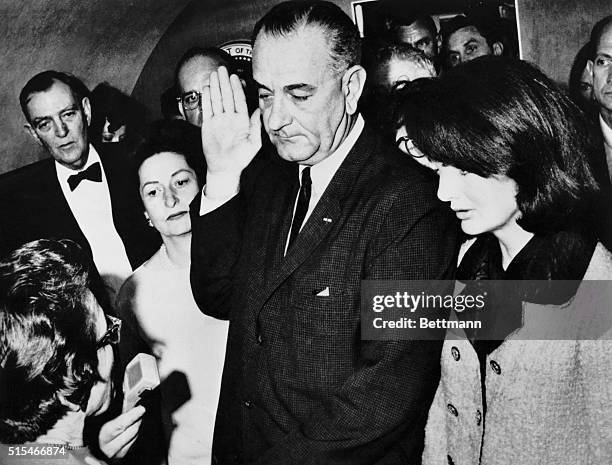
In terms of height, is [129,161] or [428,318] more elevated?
[129,161]

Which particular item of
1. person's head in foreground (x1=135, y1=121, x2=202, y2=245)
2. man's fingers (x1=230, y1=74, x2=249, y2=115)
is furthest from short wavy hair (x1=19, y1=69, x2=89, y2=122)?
man's fingers (x1=230, y1=74, x2=249, y2=115)

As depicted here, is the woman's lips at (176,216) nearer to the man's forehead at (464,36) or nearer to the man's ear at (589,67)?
the man's forehead at (464,36)

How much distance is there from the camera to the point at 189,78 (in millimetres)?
2070

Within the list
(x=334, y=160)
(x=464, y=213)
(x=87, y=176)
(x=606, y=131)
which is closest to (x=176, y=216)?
(x=87, y=176)

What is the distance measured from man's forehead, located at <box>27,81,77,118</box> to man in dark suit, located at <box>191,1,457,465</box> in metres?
0.48

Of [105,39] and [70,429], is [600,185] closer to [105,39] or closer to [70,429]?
[105,39]

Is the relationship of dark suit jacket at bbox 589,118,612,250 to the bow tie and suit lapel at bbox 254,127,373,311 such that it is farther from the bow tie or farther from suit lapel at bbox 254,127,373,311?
the bow tie

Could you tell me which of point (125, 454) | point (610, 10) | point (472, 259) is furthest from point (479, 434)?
point (610, 10)

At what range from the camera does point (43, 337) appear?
2.13 meters

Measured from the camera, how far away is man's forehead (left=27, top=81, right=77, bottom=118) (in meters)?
2.13

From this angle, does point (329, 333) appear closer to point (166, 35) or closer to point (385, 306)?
point (385, 306)

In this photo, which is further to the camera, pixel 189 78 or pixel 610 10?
pixel 189 78

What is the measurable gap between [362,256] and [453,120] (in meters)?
0.43

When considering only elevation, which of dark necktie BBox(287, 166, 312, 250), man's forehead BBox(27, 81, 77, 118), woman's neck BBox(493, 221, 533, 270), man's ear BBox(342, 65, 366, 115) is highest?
man's forehead BBox(27, 81, 77, 118)
